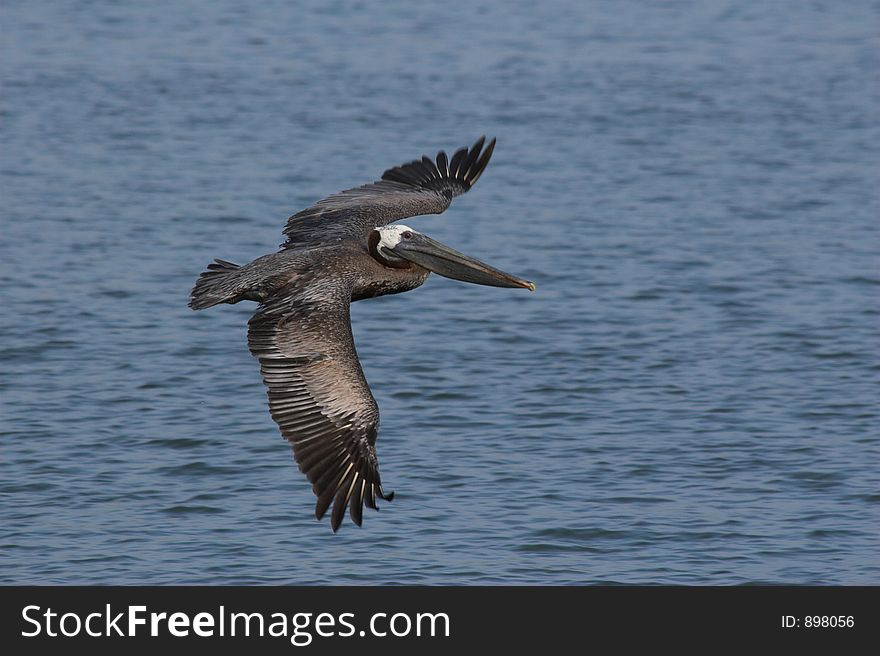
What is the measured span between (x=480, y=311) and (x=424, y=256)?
5487 mm

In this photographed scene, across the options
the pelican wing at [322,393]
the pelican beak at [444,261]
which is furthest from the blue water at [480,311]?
the pelican beak at [444,261]

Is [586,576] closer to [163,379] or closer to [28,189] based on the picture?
[163,379]

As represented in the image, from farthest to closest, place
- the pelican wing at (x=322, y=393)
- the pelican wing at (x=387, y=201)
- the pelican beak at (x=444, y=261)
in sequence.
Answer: the pelican wing at (x=387, y=201) < the pelican beak at (x=444, y=261) < the pelican wing at (x=322, y=393)

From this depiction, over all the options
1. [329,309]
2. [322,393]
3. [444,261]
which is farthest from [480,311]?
[322,393]

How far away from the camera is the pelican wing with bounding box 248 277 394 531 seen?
829 cm

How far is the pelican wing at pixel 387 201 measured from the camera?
1009 cm

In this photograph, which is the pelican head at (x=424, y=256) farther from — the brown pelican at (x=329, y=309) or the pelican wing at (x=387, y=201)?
the pelican wing at (x=387, y=201)

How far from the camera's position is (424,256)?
31.7 ft

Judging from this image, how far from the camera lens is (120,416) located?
12125 millimetres

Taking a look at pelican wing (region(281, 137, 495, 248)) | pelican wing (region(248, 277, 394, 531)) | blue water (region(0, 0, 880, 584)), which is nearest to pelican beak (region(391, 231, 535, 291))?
pelican wing (region(281, 137, 495, 248))

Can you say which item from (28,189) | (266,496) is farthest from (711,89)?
(266,496)

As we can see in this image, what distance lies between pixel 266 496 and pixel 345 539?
77 cm

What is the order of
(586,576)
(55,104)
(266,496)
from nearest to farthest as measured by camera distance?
(586,576)
(266,496)
(55,104)

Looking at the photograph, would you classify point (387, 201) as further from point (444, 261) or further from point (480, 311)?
point (480, 311)
